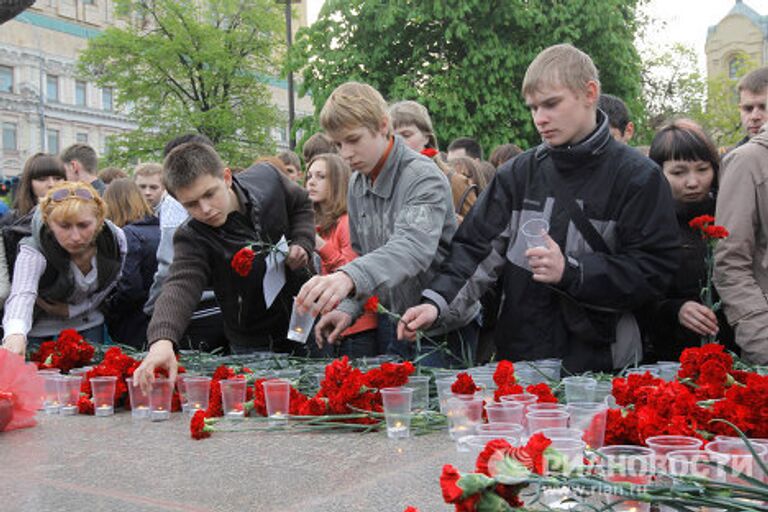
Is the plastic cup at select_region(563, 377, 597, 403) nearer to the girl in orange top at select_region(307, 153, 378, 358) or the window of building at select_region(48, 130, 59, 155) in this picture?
the girl in orange top at select_region(307, 153, 378, 358)

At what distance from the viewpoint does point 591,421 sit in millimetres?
2273

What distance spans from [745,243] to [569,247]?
865 mm

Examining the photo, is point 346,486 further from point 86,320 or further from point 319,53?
point 319,53

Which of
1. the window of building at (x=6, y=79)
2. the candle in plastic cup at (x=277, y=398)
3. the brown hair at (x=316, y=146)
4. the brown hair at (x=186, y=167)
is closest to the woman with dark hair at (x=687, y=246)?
the candle in plastic cup at (x=277, y=398)

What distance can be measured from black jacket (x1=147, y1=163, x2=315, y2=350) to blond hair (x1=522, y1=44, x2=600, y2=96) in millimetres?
1423

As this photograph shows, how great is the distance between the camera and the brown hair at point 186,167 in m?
3.76

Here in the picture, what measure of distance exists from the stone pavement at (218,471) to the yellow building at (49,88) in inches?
1385

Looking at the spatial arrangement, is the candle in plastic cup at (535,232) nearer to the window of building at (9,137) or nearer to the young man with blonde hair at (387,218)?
the young man with blonde hair at (387,218)

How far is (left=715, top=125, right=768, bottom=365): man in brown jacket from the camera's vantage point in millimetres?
3508

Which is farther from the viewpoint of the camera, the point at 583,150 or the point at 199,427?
the point at 583,150

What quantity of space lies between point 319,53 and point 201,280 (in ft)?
57.7

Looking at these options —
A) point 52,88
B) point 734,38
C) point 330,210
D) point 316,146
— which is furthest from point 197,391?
point 734,38

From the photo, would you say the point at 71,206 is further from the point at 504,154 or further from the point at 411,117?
the point at 504,154

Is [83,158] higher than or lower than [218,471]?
higher
